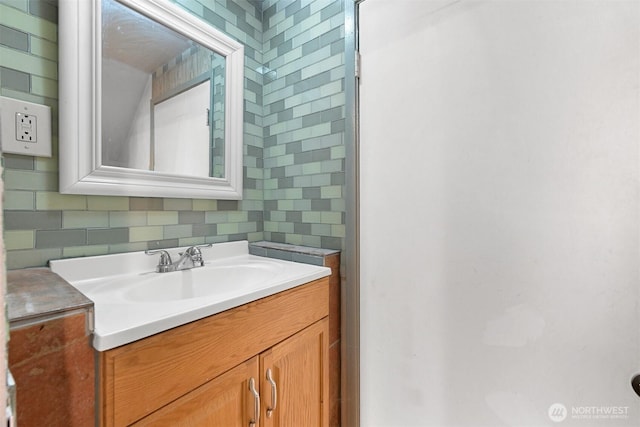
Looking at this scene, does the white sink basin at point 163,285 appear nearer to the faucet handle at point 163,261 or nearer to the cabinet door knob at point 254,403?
the faucet handle at point 163,261

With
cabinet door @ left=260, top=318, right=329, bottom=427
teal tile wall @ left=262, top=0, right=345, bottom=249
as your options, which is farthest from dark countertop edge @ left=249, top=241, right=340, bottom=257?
cabinet door @ left=260, top=318, right=329, bottom=427

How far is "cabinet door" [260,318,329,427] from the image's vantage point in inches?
33.3

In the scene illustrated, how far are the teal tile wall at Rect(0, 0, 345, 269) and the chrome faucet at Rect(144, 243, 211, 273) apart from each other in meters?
0.06

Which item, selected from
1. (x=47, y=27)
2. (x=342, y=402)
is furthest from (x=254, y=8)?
(x=342, y=402)

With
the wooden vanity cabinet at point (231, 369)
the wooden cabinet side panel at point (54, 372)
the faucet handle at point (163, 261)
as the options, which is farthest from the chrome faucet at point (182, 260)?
the wooden cabinet side panel at point (54, 372)

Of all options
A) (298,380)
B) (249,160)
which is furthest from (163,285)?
(249,160)

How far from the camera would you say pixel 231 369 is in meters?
0.74

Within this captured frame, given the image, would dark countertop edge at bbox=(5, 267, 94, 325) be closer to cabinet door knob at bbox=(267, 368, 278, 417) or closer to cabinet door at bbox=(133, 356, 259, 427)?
cabinet door at bbox=(133, 356, 259, 427)

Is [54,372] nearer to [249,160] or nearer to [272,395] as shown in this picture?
[272,395]

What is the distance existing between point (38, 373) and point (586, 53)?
1.27m

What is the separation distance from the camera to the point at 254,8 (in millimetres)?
1403

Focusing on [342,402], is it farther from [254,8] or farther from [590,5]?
[254,8]

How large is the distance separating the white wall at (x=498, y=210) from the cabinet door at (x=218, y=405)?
1.56ft

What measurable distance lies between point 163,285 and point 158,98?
26.5 inches
